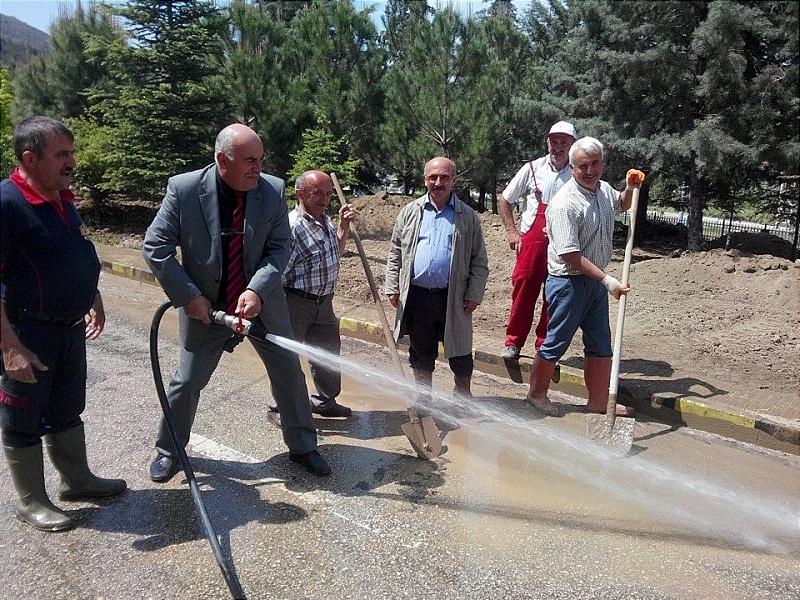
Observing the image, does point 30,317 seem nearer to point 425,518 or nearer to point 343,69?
point 425,518

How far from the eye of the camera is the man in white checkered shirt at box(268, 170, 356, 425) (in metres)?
4.29

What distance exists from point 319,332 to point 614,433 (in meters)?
2.11

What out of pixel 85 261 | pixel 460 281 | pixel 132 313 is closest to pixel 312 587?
pixel 85 261

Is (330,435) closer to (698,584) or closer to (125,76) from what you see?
(698,584)

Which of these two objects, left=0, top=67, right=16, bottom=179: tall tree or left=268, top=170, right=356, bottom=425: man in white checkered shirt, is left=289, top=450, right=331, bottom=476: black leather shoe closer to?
left=268, top=170, right=356, bottom=425: man in white checkered shirt

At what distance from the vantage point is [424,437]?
4086mm

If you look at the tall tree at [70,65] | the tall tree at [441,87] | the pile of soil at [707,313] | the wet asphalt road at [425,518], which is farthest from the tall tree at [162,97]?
the wet asphalt road at [425,518]

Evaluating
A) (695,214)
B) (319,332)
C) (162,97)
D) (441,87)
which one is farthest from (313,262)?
(162,97)

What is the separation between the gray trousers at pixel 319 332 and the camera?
4.45 metres

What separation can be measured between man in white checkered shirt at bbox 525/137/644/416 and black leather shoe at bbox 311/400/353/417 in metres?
1.42

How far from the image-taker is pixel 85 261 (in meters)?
3.13

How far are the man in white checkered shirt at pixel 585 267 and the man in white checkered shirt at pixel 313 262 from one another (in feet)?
4.76

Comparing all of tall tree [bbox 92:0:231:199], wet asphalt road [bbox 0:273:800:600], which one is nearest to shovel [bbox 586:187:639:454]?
wet asphalt road [bbox 0:273:800:600]

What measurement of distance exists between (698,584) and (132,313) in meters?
6.91
